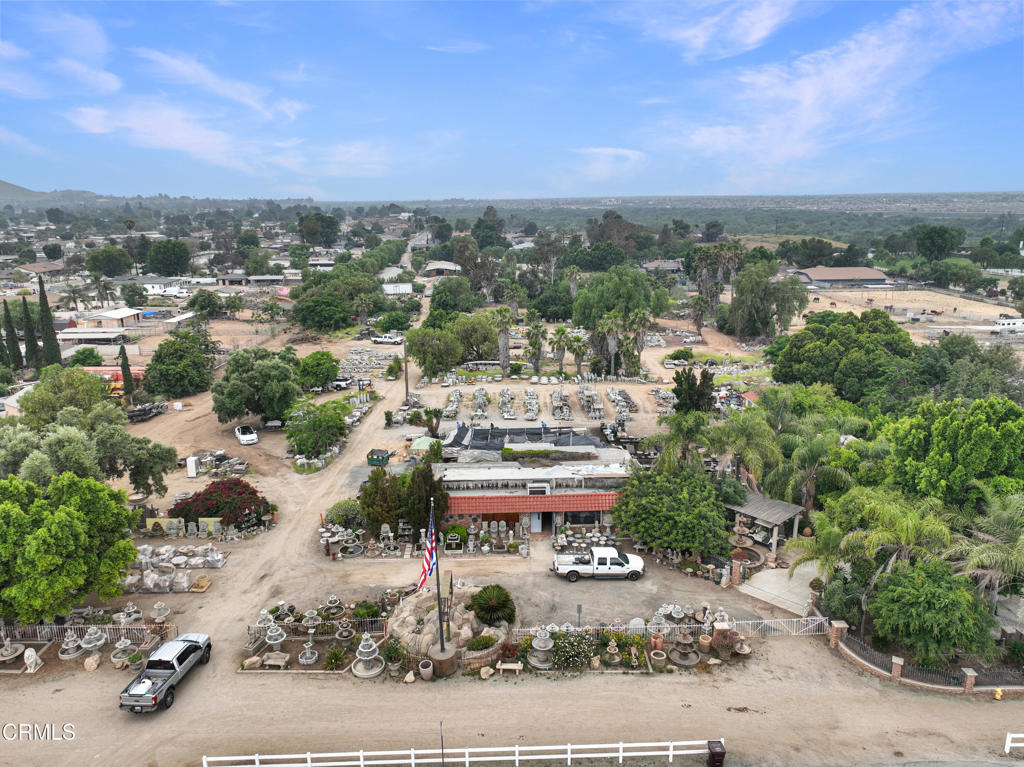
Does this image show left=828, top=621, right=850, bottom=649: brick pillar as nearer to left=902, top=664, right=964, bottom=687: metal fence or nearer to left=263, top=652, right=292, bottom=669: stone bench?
left=902, top=664, right=964, bottom=687: metal fence

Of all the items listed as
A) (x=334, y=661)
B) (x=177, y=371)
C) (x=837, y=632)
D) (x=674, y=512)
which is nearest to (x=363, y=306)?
(x=177, y=371)

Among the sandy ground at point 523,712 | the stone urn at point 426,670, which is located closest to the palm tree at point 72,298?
the sandy ground at point 523,712

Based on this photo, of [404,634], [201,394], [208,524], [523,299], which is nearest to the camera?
[404,634]

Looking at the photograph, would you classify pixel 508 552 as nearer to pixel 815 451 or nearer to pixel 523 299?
pixel 815 451

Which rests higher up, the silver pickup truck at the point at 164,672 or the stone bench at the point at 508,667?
the silver pickup truck at the point at 164,672

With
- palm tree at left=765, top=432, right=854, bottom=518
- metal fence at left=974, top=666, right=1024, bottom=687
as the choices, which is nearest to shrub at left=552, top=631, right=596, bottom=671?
metal fence at left=974, top=666, right=1024, bottom=687

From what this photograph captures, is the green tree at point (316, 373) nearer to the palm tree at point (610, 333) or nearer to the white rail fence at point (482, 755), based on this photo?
the palm tree at point (610, 333)

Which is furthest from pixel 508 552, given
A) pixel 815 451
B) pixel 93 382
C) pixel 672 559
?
pixel 93 382
